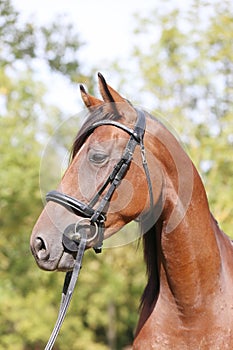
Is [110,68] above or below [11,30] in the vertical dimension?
above

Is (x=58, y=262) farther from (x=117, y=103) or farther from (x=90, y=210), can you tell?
(x=117, y=103)

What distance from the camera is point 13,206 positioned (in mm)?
13680

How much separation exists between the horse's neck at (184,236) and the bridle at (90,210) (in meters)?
0.17

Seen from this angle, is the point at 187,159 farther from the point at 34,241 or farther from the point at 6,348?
the point at 6,348

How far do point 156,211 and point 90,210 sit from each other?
46 cm

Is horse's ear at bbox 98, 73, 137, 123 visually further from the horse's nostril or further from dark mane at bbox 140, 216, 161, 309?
the horse's nostril

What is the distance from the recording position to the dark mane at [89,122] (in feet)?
12.7

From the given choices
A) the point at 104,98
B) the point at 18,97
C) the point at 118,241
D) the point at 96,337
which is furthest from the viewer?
the point at 96,337

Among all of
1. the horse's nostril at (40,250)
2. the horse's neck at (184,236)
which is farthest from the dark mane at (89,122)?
Answer: the horse's nostril at (40,250)

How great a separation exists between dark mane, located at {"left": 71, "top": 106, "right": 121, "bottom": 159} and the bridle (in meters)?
0.02

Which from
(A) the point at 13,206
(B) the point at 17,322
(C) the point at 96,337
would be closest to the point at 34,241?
(A) the point at 13,206

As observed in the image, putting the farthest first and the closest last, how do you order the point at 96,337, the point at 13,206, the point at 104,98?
1. the point at 96,337
2. the point at 13,206
3. the point at 104,98

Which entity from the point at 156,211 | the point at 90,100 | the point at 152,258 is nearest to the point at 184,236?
the point at 156,211

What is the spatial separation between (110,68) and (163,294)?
11.6m
